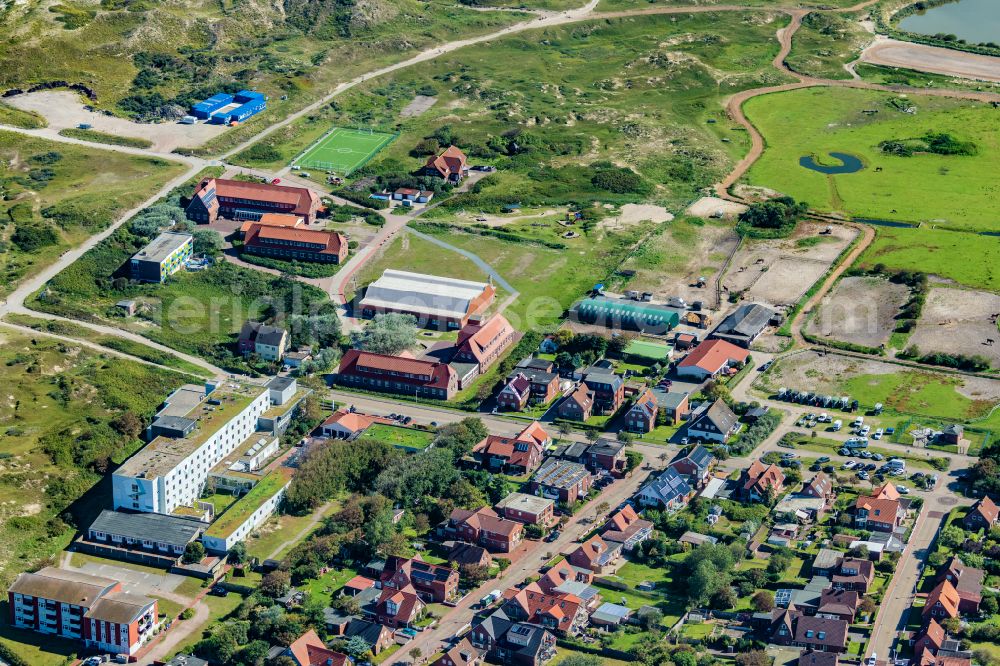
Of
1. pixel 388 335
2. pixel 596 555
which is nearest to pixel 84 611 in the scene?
pixel 596 555

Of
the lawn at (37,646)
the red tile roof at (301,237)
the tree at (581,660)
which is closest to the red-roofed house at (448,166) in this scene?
the red tile roof at (301,237)

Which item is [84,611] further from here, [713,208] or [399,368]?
[713,208]

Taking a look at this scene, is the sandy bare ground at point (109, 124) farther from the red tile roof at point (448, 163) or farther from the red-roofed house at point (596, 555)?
the red-roofed house at point (596, 555)

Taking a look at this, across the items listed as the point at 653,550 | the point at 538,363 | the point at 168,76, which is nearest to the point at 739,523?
the point at 653,550

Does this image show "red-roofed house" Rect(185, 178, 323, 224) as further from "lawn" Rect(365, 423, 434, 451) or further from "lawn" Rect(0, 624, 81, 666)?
"lawn" Rect(0, 624, 81, 666)

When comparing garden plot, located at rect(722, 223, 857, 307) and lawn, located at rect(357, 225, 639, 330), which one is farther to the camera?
garden plot, located at rect(722, 223, 857, 307)

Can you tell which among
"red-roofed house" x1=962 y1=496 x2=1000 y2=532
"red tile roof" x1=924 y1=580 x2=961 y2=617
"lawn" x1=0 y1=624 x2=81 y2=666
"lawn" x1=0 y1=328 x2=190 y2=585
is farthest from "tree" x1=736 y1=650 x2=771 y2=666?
"lawn" x1=0 y1=328 x2=190 y2=585
